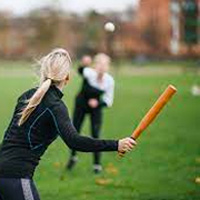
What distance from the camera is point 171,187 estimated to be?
1109cm

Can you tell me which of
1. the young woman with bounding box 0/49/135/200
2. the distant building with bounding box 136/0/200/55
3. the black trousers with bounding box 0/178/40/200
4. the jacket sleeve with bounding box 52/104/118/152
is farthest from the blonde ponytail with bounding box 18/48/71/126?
the distant building with bounding box 136/0/200/55

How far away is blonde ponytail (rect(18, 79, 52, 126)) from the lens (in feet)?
20.1

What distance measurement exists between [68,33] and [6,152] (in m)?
92.6

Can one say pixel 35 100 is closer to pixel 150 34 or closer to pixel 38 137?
pixel 38 137

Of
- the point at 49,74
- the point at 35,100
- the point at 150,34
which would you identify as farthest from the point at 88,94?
the point at 150,34

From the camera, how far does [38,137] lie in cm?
619

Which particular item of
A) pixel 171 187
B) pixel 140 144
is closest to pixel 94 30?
pixel 140 144

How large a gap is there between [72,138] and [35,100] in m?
0.44

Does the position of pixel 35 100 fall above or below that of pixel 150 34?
above

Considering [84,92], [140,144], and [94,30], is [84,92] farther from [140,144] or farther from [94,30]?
[94,30]

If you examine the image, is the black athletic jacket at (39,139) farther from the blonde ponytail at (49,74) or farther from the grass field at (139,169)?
the grass field at (139,169)

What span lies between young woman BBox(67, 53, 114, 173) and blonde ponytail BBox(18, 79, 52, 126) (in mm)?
6133

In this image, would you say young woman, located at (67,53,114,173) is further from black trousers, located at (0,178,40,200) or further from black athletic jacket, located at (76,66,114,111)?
black trousers, located at (0,178,40,200)

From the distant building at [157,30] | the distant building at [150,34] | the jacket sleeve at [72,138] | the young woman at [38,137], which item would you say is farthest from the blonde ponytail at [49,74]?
the distant building at [150,34]
